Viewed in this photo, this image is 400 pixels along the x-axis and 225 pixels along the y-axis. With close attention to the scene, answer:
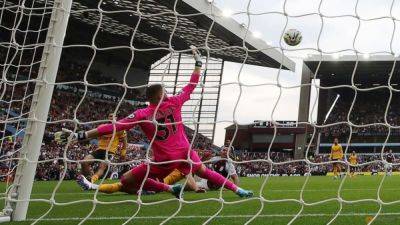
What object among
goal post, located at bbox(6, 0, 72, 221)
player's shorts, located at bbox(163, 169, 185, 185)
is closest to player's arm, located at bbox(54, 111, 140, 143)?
goal post, located at bbox(6, 0, 72, 221)

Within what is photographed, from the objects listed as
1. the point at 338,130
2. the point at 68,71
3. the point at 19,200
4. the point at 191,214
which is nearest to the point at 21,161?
the point at 19,200

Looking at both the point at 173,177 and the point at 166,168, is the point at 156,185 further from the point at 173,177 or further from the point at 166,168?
the point at 173,177

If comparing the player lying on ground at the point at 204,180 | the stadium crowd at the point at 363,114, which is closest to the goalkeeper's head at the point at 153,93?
the player lying on ground at the point at 204,180

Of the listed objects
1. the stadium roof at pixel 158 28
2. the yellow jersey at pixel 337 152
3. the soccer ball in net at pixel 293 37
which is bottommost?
the yellow jersey at pixel 337 152

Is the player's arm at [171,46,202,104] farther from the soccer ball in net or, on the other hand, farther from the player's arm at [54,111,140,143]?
the soccer ball in net

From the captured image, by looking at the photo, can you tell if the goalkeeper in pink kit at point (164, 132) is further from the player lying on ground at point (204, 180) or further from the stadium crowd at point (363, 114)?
the stadium crowd at point (363, 114)

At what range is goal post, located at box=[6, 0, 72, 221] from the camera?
4.03 metres

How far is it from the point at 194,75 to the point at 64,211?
6.32 ft

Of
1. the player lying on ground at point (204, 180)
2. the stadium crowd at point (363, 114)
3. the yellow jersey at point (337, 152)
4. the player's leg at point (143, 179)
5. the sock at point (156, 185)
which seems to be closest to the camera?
the player's leg at point (143, 179)

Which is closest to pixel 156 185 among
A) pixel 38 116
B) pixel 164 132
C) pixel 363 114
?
pixel 164 132

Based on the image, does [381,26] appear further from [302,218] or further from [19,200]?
[19,200]

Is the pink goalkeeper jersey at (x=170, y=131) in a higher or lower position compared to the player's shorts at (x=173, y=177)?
higher

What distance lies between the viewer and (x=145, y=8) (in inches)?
960

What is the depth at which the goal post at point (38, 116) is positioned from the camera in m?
4.03
